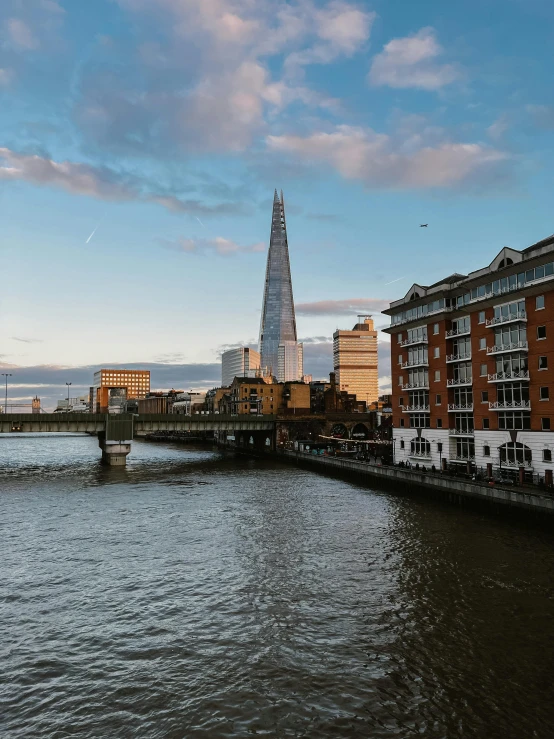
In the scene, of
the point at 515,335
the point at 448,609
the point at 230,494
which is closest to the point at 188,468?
the point at 230,494

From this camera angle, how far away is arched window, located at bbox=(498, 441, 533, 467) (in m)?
54.6

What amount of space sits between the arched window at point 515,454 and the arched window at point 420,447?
14456 millimetres

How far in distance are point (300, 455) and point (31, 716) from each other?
9423cm

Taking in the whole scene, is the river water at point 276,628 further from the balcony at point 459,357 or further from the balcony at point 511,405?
the balcony at point 459,357

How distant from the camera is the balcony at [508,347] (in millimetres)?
55719

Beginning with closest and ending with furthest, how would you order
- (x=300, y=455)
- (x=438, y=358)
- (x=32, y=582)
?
(x=32, y=582) → (x=438, y=358) → (x=300, y=455)

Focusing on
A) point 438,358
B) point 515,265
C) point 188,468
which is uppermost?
point 515,265

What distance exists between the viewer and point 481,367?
62531 millimetres

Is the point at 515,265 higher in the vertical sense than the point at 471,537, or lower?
higher

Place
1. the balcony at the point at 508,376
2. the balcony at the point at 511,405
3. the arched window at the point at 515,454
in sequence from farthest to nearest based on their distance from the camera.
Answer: the balcony at the point at 508,376 < the balcony at the point at 511,405 < the arched window at the point at 515,454

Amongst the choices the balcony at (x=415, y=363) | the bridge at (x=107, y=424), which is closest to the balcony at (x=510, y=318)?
the balcony at (x=415, y=363)

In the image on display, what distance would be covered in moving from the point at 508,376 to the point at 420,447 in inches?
792

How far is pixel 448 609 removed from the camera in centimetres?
2603

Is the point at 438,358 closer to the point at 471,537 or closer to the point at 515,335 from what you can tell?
the point at 515,335
